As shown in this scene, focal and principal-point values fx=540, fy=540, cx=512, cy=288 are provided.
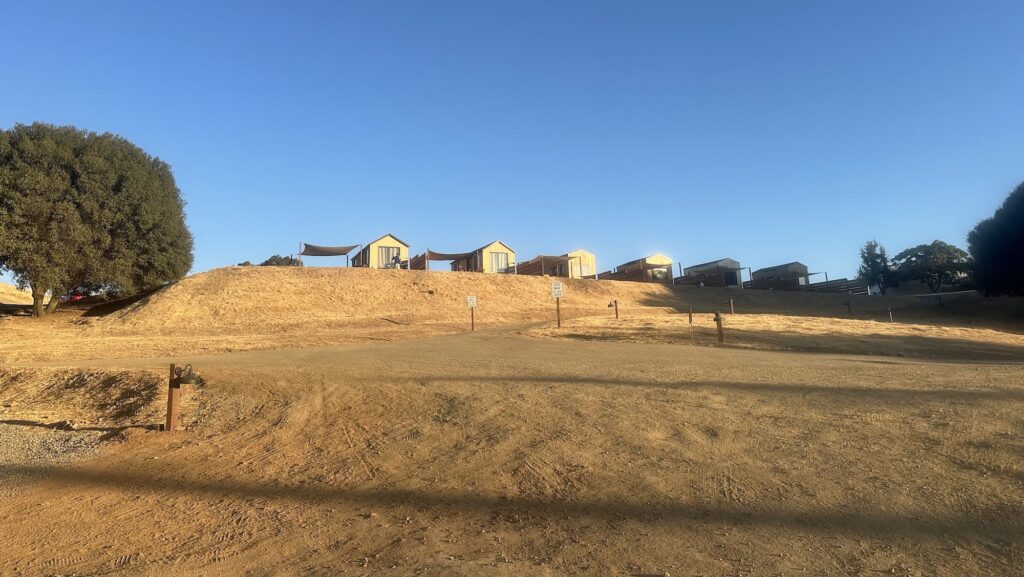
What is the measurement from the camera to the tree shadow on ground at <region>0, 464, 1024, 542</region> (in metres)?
3.83

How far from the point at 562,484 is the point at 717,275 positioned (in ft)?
175

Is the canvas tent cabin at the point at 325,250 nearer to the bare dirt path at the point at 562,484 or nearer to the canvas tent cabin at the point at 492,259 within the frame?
the canvas tent cabin at the point at 492,259

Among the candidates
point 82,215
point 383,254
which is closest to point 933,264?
Result: point 383,254

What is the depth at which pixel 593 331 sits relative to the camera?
Result: 2092cm

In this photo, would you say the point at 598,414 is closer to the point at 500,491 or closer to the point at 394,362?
the point at 500,491

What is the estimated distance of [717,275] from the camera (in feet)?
178

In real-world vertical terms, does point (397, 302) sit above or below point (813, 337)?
above

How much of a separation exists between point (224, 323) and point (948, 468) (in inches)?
1130

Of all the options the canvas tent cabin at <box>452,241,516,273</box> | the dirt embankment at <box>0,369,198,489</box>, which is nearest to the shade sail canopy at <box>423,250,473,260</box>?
the canvas tent cabin at <box>452,241,516,273</box>

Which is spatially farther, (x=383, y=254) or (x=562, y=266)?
Answer: (x=562, y=266)

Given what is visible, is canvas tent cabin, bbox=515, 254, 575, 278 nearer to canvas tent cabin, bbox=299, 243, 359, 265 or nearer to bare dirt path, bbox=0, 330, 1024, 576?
canvas tent cabin, bbox=299, 243, 359, 265

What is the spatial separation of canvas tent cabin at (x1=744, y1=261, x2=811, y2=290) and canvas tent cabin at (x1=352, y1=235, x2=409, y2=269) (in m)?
34.8

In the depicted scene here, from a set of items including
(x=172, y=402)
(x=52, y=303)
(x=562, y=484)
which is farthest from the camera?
(x=52, y=303)

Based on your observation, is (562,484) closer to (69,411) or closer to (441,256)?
(69,411)
